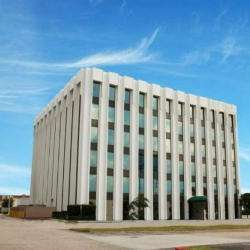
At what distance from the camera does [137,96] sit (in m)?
52.4

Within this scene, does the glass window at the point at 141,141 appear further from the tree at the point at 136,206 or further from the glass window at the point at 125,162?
the tree at the point at 136,206

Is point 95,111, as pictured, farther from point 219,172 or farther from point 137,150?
point 219,172

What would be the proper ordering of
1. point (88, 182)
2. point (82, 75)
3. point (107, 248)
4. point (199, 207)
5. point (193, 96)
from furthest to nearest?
point (193, 96)
point (199, 207)
point (82, 75)
point (88, 182)
point (107, 248)

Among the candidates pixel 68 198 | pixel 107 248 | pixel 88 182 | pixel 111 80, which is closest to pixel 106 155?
pixel 88 182

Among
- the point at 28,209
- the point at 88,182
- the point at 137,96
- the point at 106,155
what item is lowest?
the point at 28,209

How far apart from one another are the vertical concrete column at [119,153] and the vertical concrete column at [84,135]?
4.43m

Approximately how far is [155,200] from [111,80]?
64.3ft

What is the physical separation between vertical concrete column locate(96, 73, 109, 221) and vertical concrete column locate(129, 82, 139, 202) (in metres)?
4.48

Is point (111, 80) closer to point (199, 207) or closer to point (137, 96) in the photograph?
point (137, 96)

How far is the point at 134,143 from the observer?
50.4 meters

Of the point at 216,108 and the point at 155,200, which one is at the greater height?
the point at 216,108

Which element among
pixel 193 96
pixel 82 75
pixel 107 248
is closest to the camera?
pixel 107 248

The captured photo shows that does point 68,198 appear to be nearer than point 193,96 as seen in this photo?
Yes

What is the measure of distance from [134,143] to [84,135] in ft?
27.3
